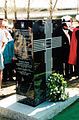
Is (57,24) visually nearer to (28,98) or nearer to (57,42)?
(57,42)

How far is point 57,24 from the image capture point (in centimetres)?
771

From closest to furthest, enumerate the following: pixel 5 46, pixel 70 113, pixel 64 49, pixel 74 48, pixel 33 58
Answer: pixel 33 58 → pixel 70 113 → pixel 5 46 → pixel 74 48 → pixel 64 49

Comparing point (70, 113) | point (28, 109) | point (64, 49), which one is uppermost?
point (64, 49)

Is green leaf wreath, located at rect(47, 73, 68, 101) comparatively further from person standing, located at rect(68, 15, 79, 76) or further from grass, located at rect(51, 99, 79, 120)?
person standing, located at rect(68, 15, 79, 76)

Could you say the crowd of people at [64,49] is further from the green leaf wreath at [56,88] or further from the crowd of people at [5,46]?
the green leaf wreath at [56,88]

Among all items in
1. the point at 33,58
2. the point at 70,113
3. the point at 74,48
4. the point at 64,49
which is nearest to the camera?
the point at 33,58

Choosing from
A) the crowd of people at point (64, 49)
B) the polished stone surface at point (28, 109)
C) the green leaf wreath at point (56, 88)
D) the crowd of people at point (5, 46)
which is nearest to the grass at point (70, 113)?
the polished stone surface at point (28, 109)

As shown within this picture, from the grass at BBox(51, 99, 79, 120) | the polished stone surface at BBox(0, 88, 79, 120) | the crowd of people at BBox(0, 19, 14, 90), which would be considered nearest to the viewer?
the polished stone surface at BBox(0, 88, 79, 120)

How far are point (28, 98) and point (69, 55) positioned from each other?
2210 mm

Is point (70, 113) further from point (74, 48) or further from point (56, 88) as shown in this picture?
point (74, 48)

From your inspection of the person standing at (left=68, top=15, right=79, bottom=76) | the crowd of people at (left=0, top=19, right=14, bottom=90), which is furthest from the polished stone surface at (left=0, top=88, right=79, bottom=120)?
the person standing at (left=68, top=15, right=79, bottom=76)

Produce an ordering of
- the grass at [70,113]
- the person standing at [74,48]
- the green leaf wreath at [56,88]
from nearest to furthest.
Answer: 1. the grass at [70,113]
2. the green leaf wreath at [56,88]
3. the person standing at [74,48]

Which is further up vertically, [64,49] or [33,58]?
[33,58]

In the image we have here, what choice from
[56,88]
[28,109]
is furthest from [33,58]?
[28,109]
